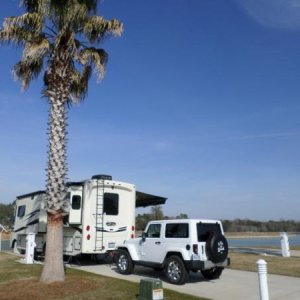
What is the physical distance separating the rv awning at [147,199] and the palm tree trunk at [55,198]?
8287 mm

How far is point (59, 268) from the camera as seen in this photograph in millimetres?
12297

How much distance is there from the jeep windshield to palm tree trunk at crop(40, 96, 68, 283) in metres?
3.91

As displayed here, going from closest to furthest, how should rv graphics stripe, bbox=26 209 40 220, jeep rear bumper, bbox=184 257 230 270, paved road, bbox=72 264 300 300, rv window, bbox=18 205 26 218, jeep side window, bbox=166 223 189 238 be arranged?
paved road, bbox=72 264 300 300, jeep rear bumper, bbox=184 257 230 270, jeep side window, bbox=166 223 189 238, rv graphics stripe, bbox=26 209 40 220, rv window, bbox=18 205 26 218

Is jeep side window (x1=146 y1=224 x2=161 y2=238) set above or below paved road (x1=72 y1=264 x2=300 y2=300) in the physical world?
above

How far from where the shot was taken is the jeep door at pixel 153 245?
1317 centimetres

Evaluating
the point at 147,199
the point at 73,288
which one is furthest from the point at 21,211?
the point at 73,288

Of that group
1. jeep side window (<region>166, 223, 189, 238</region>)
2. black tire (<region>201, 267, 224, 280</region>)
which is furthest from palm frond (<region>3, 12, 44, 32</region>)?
black tire (<region>201, 267, 224, 280</region>)

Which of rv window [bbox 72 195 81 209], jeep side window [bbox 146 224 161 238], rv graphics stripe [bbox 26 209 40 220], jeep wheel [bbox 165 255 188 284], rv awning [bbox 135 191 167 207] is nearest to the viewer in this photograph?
jeep wheel [bbox 165 255 188 284]

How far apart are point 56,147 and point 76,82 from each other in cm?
283

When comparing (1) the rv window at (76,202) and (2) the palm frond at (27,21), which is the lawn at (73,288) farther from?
(2) the palm frond at (27,21)

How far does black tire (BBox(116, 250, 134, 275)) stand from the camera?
14333 millimetres

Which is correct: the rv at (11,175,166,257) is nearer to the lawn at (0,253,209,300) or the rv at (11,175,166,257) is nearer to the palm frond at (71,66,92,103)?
the lawn at (0,253,209,300)

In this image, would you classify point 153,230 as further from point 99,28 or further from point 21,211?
point 21,211

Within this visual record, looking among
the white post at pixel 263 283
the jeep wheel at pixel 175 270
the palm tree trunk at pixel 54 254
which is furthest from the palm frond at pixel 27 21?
the white post at pixel 263 283
